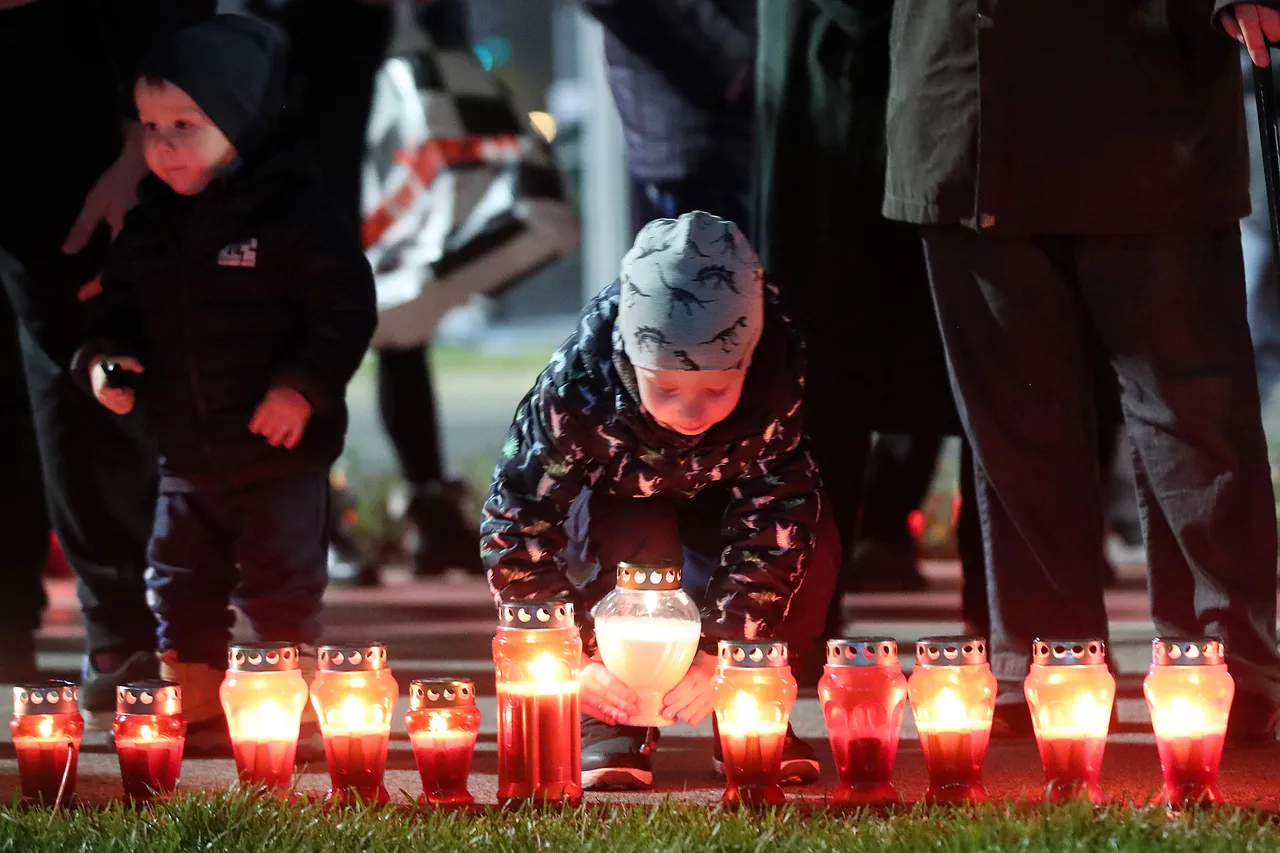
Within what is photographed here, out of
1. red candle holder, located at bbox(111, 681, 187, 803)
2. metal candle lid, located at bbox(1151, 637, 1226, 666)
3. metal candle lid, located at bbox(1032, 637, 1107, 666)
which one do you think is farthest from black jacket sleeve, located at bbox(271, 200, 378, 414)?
metal candle lid, located at bbox(1151, 637, 1226, 666)

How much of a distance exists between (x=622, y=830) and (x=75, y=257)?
1.84m

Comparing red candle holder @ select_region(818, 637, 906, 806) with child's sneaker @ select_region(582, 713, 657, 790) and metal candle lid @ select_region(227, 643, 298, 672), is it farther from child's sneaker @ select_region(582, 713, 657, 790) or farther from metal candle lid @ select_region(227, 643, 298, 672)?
metal candle lid @ select_region(227, 643, 298, 672)

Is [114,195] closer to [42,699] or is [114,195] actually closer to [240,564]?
[240,564]

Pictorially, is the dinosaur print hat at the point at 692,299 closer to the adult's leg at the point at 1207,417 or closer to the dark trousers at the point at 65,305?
the adult's leg at the point at 1207,417

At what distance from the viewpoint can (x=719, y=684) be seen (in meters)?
2.32

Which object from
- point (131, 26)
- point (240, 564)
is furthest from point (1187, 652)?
point (131, 26)

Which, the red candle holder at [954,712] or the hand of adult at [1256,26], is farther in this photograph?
the hand of adult at [1256,26]

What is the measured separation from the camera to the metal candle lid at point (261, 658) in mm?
2393

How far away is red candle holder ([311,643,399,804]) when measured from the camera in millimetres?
2350

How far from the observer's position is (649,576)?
2396 millimetres

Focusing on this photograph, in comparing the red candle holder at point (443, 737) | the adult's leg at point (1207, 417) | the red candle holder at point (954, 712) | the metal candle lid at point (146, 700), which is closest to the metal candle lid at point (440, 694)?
the red candle holder at point (443, 737)

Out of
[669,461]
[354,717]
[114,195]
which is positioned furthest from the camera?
[114,195]

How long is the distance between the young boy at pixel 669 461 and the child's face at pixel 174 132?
2.55ft

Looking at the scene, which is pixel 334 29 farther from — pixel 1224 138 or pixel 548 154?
pixel 1224 138
